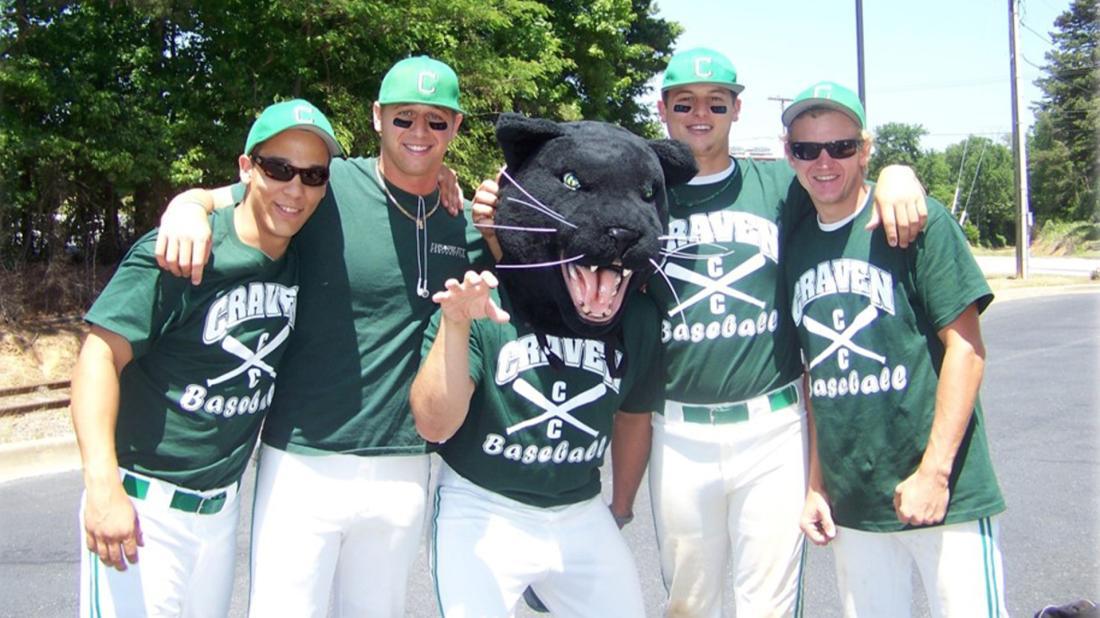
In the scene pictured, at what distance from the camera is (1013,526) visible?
559 cm

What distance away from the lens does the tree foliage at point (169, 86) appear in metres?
10.5

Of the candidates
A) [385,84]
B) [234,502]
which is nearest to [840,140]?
[385,84]

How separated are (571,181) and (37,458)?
252 inches

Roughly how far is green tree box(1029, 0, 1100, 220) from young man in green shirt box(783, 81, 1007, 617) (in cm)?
5829

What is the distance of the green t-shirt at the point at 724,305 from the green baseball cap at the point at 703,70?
456 millimetres

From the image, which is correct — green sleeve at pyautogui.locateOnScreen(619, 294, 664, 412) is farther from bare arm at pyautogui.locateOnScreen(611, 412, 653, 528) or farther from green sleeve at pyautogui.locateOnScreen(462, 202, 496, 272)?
green sleeve at pyautogui.locateOnScreen(462, 202, 496, 272)

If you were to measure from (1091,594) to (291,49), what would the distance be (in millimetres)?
10980

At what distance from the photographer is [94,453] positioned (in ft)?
8.79

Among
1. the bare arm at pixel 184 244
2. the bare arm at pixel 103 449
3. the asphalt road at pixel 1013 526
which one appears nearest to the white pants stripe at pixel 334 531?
the bare arm at pixel 103 449

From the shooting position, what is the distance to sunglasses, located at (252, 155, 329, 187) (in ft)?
9.82

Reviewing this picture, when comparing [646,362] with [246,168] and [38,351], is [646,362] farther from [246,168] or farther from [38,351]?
[38,351]

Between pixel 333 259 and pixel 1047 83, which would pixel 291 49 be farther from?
pixel 1047 83

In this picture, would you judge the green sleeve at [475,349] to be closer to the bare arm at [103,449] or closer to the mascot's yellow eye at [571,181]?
the mascot's yellow eye at [571,181]

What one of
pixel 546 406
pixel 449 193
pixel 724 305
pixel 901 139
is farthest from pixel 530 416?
pixel 901 139
